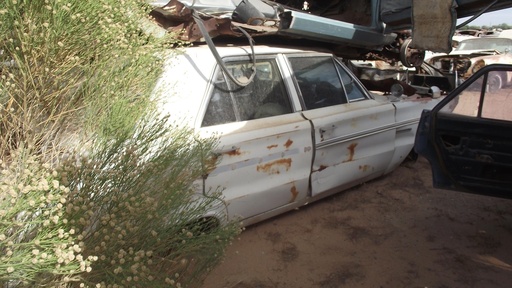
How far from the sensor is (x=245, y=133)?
3.24 meters

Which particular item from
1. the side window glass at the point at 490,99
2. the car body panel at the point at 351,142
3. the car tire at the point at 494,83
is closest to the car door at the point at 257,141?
the car body panel at the point at 351,142

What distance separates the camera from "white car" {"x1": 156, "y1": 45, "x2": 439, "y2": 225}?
3.11m

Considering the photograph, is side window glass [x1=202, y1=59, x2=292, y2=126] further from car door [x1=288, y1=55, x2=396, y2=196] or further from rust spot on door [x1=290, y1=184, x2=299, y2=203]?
rust spot on door [x1=290, y1=184, x2=299, y2=203]

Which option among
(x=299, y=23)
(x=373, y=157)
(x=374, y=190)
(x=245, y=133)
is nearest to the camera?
(x=245, y=133)

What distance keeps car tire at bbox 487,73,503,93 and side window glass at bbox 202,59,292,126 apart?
1.61m

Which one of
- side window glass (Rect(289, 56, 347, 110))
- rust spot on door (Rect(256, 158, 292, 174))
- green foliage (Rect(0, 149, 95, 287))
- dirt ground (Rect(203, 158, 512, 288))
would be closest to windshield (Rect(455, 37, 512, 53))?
dirt ground (Rect(203, 158, 512, 288))

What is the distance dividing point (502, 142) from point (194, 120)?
239 centimetres

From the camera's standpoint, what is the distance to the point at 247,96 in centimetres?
345

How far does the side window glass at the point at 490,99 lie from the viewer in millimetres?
3459

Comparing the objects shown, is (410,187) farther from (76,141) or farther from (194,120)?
(76,141)

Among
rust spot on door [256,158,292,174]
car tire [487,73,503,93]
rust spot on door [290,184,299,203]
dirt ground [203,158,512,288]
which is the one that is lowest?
dirt ground [203,158,512,288]


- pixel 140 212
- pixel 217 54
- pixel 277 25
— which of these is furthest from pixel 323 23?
pixel 140 212

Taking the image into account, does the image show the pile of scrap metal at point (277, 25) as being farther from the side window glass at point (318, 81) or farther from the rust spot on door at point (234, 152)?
the rust spot on door at point (234, 152)

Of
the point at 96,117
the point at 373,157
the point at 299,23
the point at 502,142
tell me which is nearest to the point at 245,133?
the point at 299,23
